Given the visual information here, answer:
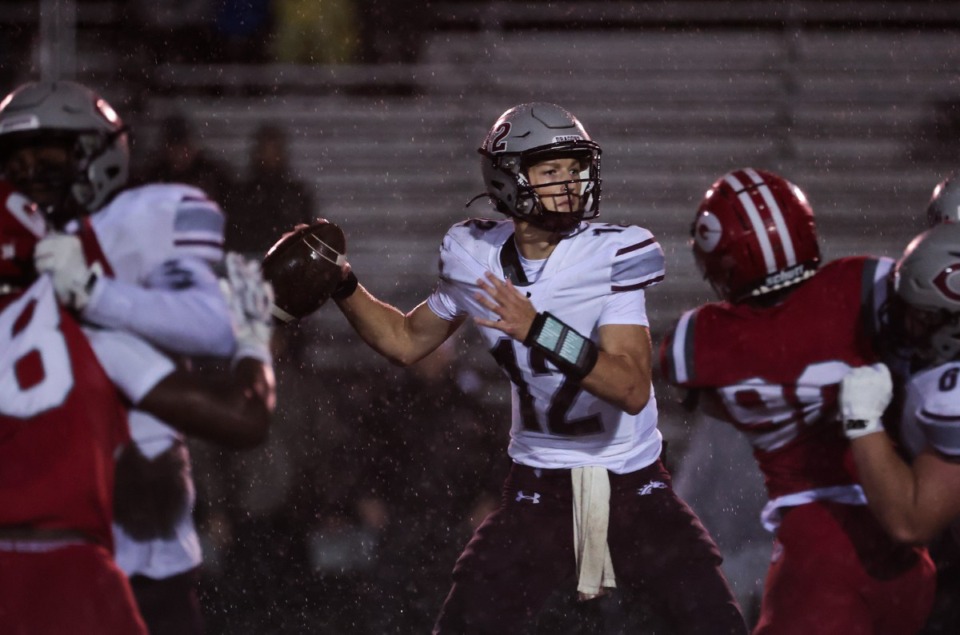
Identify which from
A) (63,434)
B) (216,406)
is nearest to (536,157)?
(216,406)

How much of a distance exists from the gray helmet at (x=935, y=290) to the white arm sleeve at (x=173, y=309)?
56.1 inches

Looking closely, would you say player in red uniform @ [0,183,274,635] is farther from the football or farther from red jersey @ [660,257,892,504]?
the football

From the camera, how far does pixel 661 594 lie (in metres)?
3.53

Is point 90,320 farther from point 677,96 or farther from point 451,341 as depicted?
point 677,96

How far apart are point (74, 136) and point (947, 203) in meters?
2.65

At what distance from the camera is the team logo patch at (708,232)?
121 inches

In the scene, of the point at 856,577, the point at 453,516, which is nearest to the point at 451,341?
the point at 453,516

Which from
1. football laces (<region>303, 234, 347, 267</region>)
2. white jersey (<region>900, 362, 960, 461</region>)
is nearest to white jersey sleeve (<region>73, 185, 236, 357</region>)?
football laces (<region>303, 234, 347, 267</region>)

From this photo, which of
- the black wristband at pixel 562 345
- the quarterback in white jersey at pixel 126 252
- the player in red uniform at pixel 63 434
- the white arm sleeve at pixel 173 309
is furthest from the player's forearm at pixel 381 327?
the player in red uniform at pixel 63 434

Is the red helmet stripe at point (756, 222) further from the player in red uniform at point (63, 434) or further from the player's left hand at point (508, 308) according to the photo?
the player in red uniform at point (63, 434)

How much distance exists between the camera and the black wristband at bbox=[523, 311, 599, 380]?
3.34 m

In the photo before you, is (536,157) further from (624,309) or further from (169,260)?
A: (169,260)

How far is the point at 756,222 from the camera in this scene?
3027 mm

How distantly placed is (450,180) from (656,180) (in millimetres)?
1069
